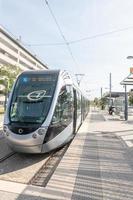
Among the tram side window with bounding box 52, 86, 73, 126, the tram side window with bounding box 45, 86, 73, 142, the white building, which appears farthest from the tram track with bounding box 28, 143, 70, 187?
the white building

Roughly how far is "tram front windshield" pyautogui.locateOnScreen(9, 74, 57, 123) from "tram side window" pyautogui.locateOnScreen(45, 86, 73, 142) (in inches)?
14.3

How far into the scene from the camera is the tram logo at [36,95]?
8750 mm

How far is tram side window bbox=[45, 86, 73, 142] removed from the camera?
331 inches

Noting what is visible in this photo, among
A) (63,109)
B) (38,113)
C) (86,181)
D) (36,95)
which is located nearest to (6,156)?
(38,113)

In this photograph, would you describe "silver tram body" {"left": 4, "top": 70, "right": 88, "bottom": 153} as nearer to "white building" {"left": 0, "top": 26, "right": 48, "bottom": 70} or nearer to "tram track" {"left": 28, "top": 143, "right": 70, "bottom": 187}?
"tram track" {"left": 28, "top": 143, "right": 70, "bottom": 187}

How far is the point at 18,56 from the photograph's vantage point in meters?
70.7

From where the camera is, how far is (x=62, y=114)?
924 centimetres

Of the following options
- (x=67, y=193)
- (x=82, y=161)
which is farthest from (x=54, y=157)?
(x=67, y=193)

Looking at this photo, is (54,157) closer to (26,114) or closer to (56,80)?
(26,114)

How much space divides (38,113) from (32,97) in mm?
665

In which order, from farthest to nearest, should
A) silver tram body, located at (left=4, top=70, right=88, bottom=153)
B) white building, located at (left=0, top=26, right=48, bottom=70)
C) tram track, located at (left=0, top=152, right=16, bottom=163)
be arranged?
1. white building, located at (left=0, top=26, right=48, bottom=70)
2. tram track, located at (left=0, top=152, right=16, bottom=163)
3. silver tram body, located at (left=4, top=70, right=88, bottom=153)

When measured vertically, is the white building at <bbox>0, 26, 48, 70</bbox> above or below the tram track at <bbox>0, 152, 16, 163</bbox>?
above

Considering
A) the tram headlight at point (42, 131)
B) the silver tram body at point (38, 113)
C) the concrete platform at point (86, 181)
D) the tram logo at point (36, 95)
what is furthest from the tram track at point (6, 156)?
the tram logo at point (36, 95)

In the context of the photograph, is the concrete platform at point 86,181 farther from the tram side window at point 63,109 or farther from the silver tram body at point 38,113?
the tram side window at point 63,109
